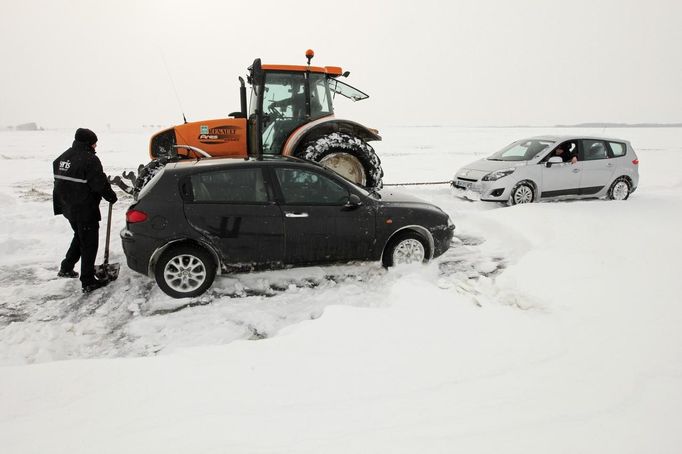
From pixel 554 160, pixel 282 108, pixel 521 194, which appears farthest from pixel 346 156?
pixel 554 160

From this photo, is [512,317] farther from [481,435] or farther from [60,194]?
[60,194]

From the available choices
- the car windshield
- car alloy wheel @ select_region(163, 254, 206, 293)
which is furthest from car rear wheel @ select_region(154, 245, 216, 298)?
the car windshield

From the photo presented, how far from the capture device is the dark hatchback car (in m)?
4.37

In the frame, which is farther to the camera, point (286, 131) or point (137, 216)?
point (286, 131)

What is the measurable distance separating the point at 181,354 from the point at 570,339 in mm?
2977

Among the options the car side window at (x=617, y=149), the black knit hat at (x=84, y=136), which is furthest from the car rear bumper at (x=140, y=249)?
Result: the car side window at (x=617, y=149)

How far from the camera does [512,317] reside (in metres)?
3.54

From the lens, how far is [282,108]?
7180 millimetres

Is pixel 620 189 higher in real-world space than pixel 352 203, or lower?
higher

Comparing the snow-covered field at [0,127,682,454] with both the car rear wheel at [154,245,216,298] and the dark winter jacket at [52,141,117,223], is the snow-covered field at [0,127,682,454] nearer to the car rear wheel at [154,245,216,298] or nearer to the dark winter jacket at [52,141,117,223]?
the car rear wheel at [154,245,216,298]

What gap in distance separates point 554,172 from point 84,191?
877cm

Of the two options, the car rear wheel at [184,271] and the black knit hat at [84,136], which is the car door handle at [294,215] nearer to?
the car rear wheel at [184,271]

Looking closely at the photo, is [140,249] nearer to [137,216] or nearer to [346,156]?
[137,216]

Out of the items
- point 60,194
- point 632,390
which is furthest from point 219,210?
point 632,390
